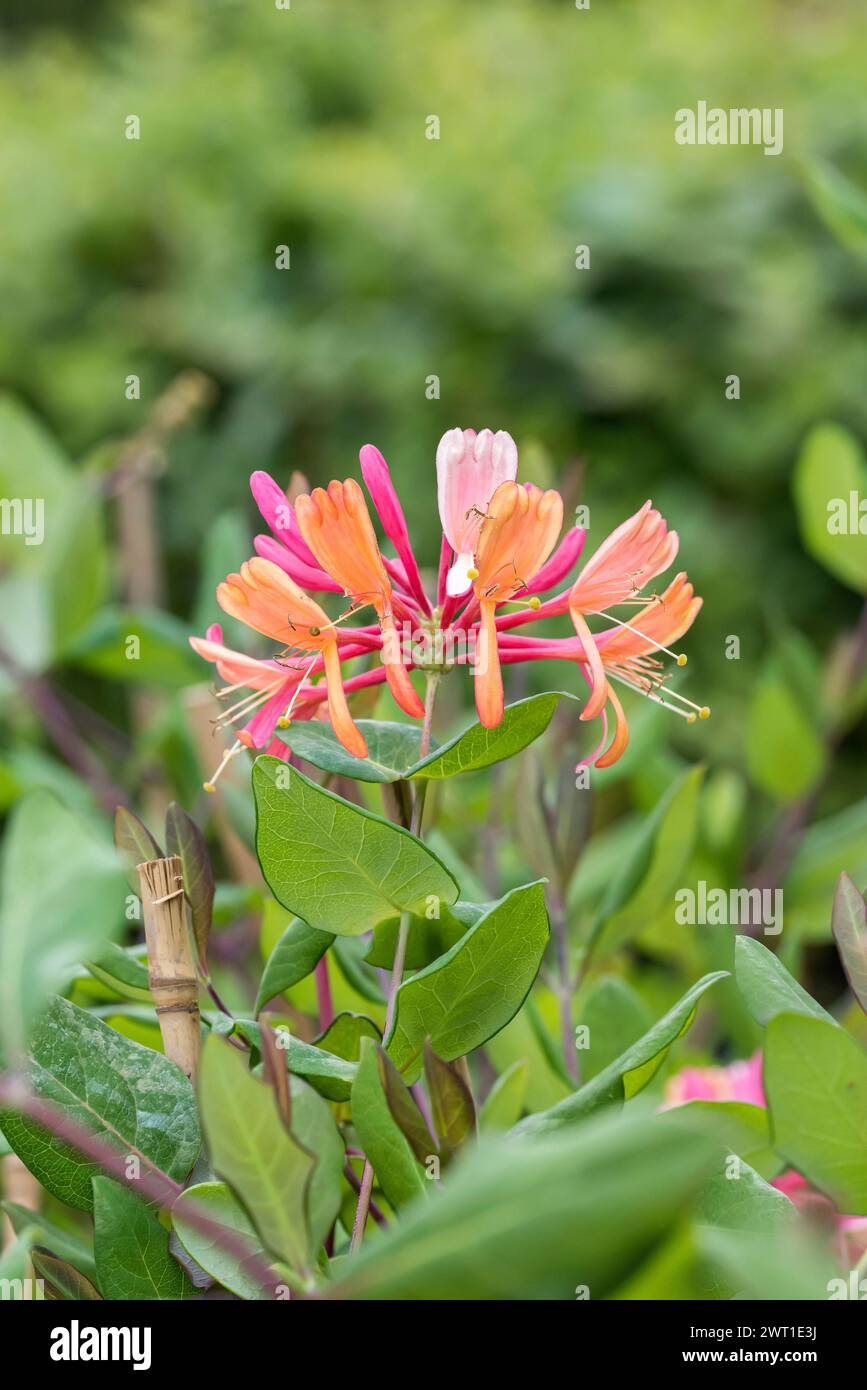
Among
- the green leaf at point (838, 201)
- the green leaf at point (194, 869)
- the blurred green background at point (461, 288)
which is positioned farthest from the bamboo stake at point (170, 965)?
the blurred green background at point (461, 288)

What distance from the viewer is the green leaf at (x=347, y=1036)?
43cm

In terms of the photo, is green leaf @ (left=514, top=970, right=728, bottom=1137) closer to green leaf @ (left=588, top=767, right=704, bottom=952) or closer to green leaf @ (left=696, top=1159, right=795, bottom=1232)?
green leaf @ (left=696, top=1159, right=795, bottom=1232)

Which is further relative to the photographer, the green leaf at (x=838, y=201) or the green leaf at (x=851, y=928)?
the green leaf at (x=838, y=201)

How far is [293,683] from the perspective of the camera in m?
0.43

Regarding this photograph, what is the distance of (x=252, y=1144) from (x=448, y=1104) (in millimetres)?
70

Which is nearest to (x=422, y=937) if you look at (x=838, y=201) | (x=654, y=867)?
(x=654, y=867)

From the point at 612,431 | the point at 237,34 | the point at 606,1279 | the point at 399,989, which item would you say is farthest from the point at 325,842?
the point at 237,34

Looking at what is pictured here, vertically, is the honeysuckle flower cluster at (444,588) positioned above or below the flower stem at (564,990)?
above

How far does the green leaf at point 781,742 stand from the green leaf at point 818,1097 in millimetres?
550

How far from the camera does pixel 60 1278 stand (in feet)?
1.32

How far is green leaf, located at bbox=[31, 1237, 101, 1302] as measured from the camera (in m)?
0.40

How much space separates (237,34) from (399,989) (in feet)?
8.71

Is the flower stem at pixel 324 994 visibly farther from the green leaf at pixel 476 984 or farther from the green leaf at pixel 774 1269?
the green leaf at pixel 774 1269

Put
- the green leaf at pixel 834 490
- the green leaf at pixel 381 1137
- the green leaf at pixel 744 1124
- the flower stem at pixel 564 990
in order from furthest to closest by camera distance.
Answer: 1. the green leaf at pixel 834 490
2. the flower stem at pixel 564 990
3. the green leaf at pixel 744 1124
4. the green leaf at pixel 381 1137
